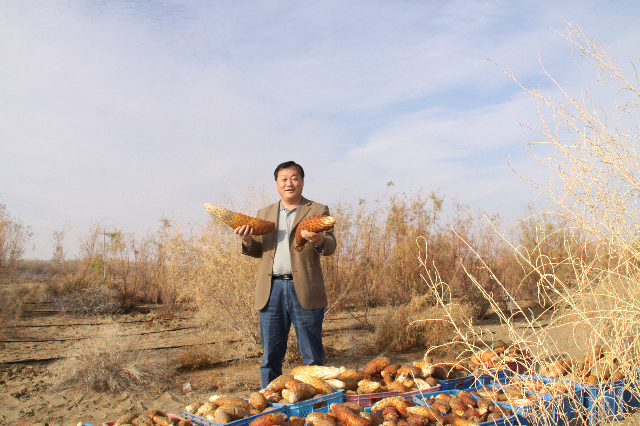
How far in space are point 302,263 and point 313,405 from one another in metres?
0.97

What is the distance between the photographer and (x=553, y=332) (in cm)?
653

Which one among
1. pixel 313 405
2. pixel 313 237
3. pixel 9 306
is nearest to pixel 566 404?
pixel 313 405

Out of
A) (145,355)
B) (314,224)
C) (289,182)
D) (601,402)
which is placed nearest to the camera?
(601,402)

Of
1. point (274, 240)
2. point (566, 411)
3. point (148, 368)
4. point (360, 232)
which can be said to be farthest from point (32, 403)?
point (360, 232)

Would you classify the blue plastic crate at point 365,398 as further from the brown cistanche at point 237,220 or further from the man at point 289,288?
the brown cistanche at point 237,220

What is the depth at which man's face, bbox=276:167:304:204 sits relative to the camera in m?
3.23

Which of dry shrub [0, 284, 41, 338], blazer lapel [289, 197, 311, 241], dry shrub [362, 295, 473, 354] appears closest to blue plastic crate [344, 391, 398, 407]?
blazer lapel [289, 197, 311, 241]

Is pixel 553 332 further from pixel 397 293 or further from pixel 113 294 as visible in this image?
pixel 113 294

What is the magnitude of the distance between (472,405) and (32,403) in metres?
3.78

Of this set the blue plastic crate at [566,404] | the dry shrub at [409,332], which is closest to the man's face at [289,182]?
the blue plastic crate at [566,404]

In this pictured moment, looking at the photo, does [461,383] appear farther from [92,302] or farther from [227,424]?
[92,302]

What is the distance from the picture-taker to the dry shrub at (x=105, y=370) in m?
4.28

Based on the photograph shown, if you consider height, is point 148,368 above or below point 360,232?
below

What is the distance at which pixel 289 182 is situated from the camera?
3227 millimetres
